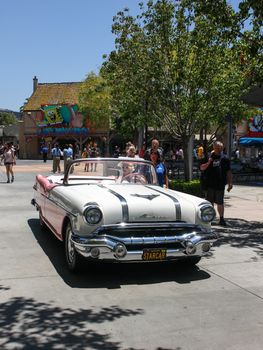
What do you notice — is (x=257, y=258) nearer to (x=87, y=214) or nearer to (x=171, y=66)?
(x=87, y=214)

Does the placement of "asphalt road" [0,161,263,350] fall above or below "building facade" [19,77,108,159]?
below

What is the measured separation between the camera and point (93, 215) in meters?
5.65

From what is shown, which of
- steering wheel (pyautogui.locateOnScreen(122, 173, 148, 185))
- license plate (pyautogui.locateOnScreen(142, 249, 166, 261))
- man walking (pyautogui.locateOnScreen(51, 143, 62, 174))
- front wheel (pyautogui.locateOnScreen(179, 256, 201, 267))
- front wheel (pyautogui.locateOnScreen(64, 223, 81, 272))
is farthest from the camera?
man walking (pyautogui.locateOnScreen(51, 143, 62, 174))

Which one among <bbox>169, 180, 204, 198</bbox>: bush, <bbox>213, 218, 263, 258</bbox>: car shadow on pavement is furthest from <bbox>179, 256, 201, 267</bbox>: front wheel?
<bbox>169, 180, 204, 198</bbox>: bush

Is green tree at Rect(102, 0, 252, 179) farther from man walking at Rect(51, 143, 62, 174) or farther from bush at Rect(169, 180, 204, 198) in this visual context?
man walking at Rect(51, 143, 62, 174)

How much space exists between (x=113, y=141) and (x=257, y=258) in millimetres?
46287

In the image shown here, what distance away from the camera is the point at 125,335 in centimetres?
417

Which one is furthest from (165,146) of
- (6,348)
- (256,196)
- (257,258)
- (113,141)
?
(6,348)

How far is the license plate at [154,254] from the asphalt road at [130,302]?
30cm

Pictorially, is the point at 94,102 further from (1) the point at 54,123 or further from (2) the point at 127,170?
(2) the point at 127,170

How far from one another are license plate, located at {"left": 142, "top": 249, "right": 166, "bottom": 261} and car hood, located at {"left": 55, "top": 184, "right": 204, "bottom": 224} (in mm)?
353

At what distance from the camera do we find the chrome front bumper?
555 centimetres

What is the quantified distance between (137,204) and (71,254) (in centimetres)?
104

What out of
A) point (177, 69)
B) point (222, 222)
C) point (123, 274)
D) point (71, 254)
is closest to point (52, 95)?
point (177, 69)
